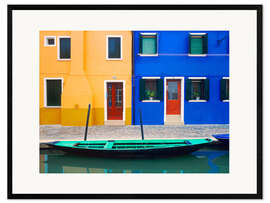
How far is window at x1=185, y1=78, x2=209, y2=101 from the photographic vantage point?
7023 millimetres

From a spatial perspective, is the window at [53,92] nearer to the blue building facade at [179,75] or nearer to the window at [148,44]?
the blue building facade at [179,75]

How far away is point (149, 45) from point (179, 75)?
5.47 ft

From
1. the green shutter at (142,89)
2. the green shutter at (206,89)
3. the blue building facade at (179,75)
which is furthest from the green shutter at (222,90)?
the green shutter at (142,89)

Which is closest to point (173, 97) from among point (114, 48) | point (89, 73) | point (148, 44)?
point (148, 44)

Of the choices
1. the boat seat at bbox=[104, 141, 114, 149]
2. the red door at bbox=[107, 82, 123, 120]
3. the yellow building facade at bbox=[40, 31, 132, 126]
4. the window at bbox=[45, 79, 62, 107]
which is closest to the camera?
the boat seat at bbox=[104, 141, 114, 149]

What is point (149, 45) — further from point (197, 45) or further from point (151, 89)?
point (197, 45)

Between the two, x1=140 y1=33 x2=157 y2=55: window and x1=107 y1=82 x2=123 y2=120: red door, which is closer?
x1=140 y1=33 x2=157 y2=55: window

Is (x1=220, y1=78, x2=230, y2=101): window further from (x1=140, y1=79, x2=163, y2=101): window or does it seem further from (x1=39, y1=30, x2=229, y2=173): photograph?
(x1=140, y1=79, x2=163, y2=101): window

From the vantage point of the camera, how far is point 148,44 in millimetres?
7133

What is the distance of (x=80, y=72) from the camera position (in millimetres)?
6883

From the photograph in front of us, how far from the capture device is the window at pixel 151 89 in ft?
23.3

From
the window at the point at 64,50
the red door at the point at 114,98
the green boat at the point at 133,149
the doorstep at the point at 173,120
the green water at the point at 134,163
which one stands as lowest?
the green water at the point at 134,163

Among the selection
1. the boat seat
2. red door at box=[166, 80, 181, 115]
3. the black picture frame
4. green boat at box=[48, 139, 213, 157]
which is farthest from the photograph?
the black picture frame
